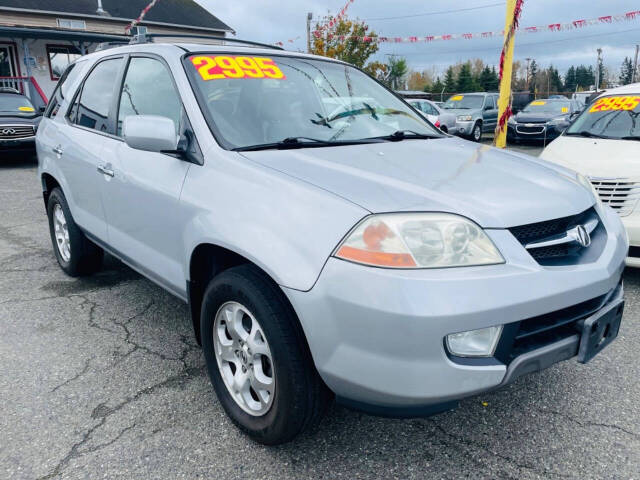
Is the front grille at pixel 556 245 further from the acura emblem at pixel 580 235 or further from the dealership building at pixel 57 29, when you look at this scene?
Answer: the dealership building at pixel 57 29

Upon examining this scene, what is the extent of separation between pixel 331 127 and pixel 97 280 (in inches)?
102

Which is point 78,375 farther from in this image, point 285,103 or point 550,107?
point 550,107

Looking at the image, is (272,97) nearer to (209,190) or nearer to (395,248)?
(209,190)

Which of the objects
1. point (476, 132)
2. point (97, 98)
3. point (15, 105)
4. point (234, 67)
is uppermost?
point (234, 67)

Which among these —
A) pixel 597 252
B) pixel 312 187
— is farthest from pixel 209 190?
pixel 597 252

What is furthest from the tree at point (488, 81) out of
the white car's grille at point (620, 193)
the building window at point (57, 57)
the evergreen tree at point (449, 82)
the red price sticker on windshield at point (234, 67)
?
the red price sticker on windshield at point (234, 67)

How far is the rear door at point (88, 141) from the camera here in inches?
138

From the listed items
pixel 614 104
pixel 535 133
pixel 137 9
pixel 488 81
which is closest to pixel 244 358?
pixel 614 104

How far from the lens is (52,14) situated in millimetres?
23250

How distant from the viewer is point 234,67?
2939mm

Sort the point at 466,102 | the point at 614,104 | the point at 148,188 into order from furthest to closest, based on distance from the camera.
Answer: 1. the point at 466,102
2. the point at 614,104
3. the point at 148,188

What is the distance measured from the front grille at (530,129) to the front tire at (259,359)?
16.2m

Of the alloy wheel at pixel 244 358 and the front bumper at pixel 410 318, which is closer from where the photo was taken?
the front bumper at pixel 410 318

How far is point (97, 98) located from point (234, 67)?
1.37 meters
